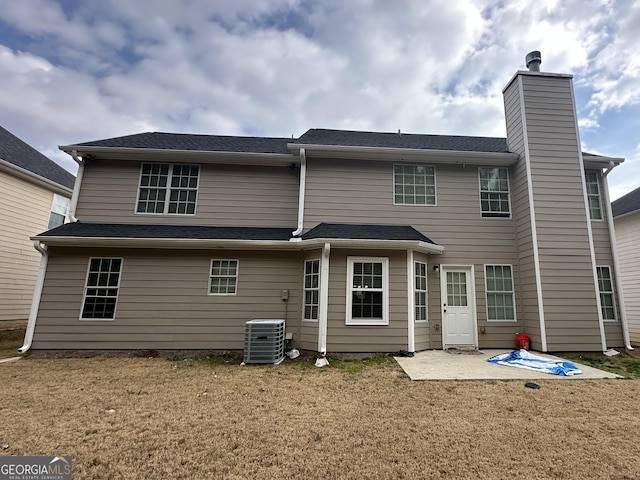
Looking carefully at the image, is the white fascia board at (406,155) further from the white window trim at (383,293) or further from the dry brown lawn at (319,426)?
the dry brown lawn at (319,426)

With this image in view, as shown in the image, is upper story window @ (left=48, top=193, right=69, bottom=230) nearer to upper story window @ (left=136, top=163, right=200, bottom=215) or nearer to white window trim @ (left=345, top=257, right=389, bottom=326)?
upper story window @ (left=136, top=163, right=200, bottom=215)

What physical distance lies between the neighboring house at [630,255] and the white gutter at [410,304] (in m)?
8.07

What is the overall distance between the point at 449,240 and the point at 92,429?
25.5 ft

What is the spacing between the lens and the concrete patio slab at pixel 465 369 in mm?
5047

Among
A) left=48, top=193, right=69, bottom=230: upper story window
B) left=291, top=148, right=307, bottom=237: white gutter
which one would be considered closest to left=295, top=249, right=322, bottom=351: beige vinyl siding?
left=291, top=148, right=307, bottom=237: white gutter

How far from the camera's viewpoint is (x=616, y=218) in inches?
404

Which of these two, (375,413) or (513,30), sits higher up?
(513,30)

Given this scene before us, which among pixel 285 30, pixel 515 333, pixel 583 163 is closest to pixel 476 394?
pixel 515 333

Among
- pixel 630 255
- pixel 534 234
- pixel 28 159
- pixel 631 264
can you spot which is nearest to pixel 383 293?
pixel 534 234

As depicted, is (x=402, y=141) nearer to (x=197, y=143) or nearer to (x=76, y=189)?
(x=197, y=143)

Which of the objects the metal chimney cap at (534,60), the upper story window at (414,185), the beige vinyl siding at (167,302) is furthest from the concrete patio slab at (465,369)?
the metal chimney cap at (534,60)

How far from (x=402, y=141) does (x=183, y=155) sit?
21.3ft

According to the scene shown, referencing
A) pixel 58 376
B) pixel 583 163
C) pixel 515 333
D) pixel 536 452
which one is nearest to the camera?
pixel 536 452

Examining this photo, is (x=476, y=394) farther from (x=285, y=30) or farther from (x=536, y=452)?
(x=285, y=30)
